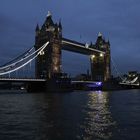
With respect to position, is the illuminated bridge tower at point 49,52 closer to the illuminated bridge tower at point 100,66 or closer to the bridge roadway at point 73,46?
the bridge roadway at point 73,46

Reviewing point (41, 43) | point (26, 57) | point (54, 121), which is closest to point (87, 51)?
point (41, 43)

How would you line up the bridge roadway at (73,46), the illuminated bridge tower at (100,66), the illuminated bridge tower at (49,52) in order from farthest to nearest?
1. the illuminated bridge tower at (100,66)
2. the bridge roadway at (73,46)
3. the illuminated bridge tower at (49,52)

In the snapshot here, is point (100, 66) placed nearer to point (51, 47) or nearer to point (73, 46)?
point (73, 46)

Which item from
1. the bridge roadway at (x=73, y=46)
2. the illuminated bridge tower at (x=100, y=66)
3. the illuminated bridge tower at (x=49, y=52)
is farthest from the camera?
the illuminated bridge tower at (x=100, y=66)

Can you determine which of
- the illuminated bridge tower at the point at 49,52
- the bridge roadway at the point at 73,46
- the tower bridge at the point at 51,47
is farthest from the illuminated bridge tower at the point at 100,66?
the illuminated bridge tower at the point at 49,52

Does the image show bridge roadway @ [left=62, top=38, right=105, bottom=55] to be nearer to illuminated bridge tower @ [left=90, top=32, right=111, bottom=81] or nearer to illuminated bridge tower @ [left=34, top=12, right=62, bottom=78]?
illuminated bridge tower @ [left=34, top=12, right=62, bottom=78]

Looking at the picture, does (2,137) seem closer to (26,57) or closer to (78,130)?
(78,130)

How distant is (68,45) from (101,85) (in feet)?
87.2

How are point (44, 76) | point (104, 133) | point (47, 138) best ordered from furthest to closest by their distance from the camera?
1. point (44, 76)
2. point (104, 133)
3. point (47, 138)

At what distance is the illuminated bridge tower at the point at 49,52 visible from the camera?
364ft

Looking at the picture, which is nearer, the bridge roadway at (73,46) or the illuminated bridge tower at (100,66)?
the bridge roadway at (73,46)

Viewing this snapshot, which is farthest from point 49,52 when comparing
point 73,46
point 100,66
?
point 100,66

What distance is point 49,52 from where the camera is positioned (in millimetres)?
111188

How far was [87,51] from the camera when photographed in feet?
459
